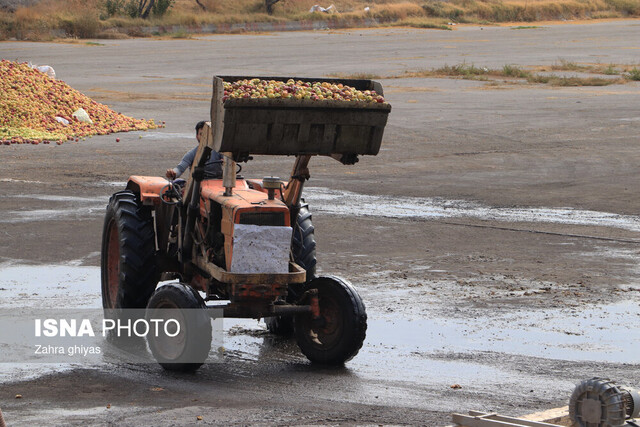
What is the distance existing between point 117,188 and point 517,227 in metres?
7.05

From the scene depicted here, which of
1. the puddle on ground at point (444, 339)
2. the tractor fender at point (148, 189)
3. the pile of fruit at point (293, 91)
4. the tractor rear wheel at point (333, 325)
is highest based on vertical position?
the pile of fruit at point (293, 91)

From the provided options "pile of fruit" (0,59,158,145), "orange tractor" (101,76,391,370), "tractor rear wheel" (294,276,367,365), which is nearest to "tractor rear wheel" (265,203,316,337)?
"orange tractor" (101,76,391,370)

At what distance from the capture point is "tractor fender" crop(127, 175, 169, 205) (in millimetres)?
9867

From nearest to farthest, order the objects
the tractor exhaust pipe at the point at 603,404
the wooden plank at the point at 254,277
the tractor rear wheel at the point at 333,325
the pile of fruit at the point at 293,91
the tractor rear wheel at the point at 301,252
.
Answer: the tractor exhaust pipe at the point at 603,404
the pile of fruit at the point at 293,91
the wooden plank at the point at 254,277
the tractor rear wheel at the point at 333,325
the tractor rear wheel at the point at 301,252

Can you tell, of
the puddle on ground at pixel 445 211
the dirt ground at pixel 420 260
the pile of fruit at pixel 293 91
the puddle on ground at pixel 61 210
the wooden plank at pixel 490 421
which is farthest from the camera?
the puddle on ground at pixel 445 211

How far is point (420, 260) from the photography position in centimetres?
1339

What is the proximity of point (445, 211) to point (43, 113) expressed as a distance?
1299 centimetres

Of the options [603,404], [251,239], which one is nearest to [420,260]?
[251,239]

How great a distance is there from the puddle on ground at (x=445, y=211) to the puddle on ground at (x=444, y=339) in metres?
5.17

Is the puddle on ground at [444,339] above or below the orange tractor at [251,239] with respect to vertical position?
below

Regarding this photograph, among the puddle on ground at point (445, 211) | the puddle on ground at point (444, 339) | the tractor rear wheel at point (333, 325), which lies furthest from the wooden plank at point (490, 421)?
the puddle on ground at point (445, 211)

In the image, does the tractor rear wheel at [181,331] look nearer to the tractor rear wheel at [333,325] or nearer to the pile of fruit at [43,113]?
the tractor rear wheel at [333,325]

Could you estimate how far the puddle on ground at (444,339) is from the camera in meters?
8.86

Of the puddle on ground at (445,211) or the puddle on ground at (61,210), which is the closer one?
the puddle on ground at (61,210)
